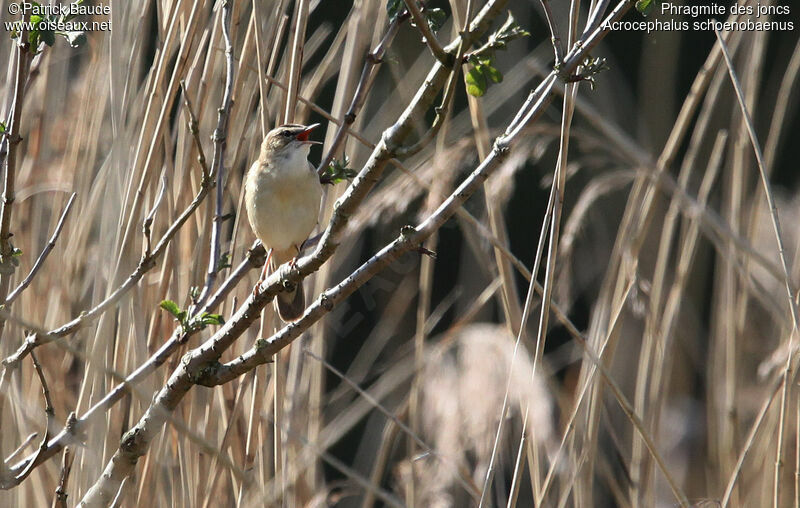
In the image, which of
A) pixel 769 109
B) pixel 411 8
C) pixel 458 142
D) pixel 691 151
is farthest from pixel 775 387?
pixel 769 109

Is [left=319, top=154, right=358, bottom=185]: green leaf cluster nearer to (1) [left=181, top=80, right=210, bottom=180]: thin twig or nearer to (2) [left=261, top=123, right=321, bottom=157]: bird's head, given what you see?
(1) [left=181, top=80, right=210, bottom=180]: thin twig

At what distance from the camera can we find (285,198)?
7.59ft

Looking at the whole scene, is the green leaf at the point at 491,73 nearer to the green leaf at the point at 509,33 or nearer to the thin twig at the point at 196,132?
the green leaf at the point at 509,33

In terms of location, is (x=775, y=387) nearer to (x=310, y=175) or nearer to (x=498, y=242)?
(x=498, y=242)

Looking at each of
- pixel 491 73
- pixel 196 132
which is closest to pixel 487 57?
pixel 491 73

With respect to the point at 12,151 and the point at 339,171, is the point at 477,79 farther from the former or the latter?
the point at 12,151

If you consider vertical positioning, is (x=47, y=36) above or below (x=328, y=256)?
above

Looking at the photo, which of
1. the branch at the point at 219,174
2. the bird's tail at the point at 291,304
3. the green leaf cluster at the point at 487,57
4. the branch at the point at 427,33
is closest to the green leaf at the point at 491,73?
the green leaf cluster at the point at 487,57

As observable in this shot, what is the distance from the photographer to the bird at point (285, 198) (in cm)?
228

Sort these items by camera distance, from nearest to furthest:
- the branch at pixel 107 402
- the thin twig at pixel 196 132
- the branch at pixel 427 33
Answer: the branch at pixel 427 33, the branch at pixel 107 402, the thin twig at pixel 196 132

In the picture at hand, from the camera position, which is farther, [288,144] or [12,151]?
[288,144]

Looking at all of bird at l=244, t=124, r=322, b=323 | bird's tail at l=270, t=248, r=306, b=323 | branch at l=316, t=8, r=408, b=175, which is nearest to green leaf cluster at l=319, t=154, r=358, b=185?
branch at l=316, t=8, r=408, b=175

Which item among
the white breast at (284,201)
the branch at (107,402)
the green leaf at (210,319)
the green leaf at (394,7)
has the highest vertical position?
the green leaf at (394,7)

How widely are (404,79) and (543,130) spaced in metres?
0.43
